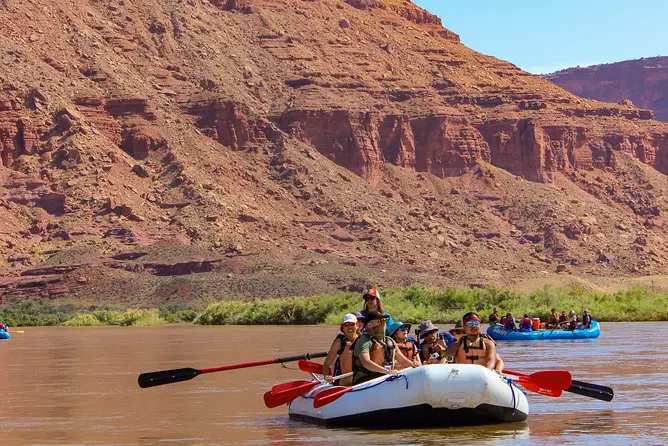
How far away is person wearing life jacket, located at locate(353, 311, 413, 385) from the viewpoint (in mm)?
22156

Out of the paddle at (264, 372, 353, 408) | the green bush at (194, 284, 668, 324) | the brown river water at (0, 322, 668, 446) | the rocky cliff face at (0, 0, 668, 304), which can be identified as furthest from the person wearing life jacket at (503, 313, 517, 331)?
the rocky cliff face at (0, 0, 668, 304)

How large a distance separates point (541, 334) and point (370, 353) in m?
34.9

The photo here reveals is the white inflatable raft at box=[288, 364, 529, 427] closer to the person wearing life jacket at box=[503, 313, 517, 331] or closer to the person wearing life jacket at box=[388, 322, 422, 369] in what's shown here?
the person wearing life jacket at box=[388, 322, 422, 369]

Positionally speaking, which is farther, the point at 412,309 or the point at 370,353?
the point at 412,309

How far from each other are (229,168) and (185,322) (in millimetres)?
45494

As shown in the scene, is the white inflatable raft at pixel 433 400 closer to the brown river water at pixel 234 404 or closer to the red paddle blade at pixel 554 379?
the brown river water at pixel 234 404

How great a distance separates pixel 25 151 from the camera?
5369 inches

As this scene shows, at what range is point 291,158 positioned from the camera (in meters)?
146

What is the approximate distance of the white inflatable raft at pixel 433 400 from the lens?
2138 centimetres

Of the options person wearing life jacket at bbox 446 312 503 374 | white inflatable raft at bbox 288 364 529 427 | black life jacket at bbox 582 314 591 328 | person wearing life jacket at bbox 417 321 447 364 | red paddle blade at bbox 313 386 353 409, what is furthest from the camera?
black life jacket at bbox 582 314 591 328

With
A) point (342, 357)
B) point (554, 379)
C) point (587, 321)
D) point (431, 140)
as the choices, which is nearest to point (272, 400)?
point (342, 357)

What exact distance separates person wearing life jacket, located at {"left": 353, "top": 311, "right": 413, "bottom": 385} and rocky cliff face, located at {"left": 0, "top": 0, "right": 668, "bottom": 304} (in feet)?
287

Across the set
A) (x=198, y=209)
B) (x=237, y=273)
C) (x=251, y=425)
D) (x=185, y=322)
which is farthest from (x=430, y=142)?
(x=251, y=425)

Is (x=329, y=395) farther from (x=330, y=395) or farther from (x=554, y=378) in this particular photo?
(x=554, y=378)
